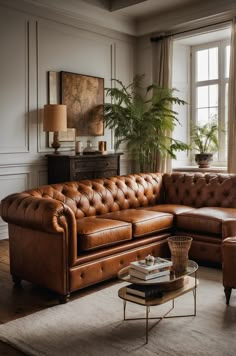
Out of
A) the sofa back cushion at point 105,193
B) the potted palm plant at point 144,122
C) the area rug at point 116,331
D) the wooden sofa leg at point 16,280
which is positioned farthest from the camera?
the potted palm plant at point 144,122

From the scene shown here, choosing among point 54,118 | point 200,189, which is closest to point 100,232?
point 200,189

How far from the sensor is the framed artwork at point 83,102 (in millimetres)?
5102

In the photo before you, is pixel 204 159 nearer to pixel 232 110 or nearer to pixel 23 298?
pixel 232 110

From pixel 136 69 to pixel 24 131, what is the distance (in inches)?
87.2

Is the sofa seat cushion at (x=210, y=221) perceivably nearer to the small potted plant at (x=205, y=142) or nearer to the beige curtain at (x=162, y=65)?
the small potted plant at (x=205, y=142)

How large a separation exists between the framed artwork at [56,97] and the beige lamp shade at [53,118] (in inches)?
13.6

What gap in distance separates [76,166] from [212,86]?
7.54ft

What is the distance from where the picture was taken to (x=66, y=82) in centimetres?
507

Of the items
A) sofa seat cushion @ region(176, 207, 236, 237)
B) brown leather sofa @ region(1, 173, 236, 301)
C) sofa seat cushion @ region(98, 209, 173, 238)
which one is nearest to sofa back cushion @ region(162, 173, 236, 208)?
brown leather sofa @ region(1, 173, 236, 301)

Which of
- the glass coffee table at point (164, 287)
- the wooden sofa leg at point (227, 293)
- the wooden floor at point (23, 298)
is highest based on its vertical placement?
the glass coffee table at point (164, 287)

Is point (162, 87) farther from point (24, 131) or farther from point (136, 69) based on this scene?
point (24, 131)

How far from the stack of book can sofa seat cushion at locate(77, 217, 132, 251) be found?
621mm

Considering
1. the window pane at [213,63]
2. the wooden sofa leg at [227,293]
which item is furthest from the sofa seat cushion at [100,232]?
the window pane at [213,63]

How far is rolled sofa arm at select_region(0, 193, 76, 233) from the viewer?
2.71 meters
